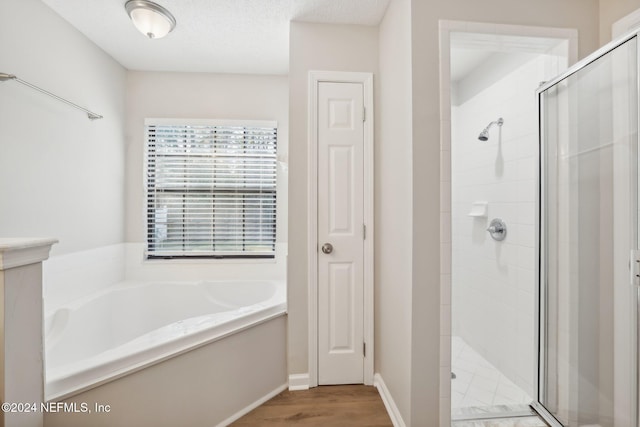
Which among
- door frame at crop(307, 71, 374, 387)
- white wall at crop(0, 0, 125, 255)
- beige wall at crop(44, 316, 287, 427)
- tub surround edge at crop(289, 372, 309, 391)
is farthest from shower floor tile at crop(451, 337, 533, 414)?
white wall at crop(0, 0, 125, 255)

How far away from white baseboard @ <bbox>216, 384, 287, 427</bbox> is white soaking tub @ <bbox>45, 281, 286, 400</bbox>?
0.47m

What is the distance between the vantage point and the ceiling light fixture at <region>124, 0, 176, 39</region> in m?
1.79

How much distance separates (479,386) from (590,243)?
121 cm

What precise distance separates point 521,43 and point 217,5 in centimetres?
178

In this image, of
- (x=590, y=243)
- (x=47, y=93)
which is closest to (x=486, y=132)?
(x=590, y=243)

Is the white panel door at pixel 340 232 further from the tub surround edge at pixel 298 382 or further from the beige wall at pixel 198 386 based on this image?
the beige wall at pixel 198 386

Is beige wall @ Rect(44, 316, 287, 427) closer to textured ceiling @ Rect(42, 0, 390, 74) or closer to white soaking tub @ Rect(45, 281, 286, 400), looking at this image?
white soaking tub @ Rect(45, 281, 286, 400)

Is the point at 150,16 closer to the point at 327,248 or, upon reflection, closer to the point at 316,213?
the point at 316,213

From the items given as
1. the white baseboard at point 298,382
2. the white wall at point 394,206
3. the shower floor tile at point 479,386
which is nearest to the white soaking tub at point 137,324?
the white baseboard at point 298,382

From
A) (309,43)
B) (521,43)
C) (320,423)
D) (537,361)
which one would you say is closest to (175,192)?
(309,43)

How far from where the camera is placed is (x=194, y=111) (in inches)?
108

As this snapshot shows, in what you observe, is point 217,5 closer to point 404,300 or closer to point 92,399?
point 404,300

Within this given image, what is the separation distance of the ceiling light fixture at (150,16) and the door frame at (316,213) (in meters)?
0.96

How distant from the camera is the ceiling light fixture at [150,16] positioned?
1.79 m
